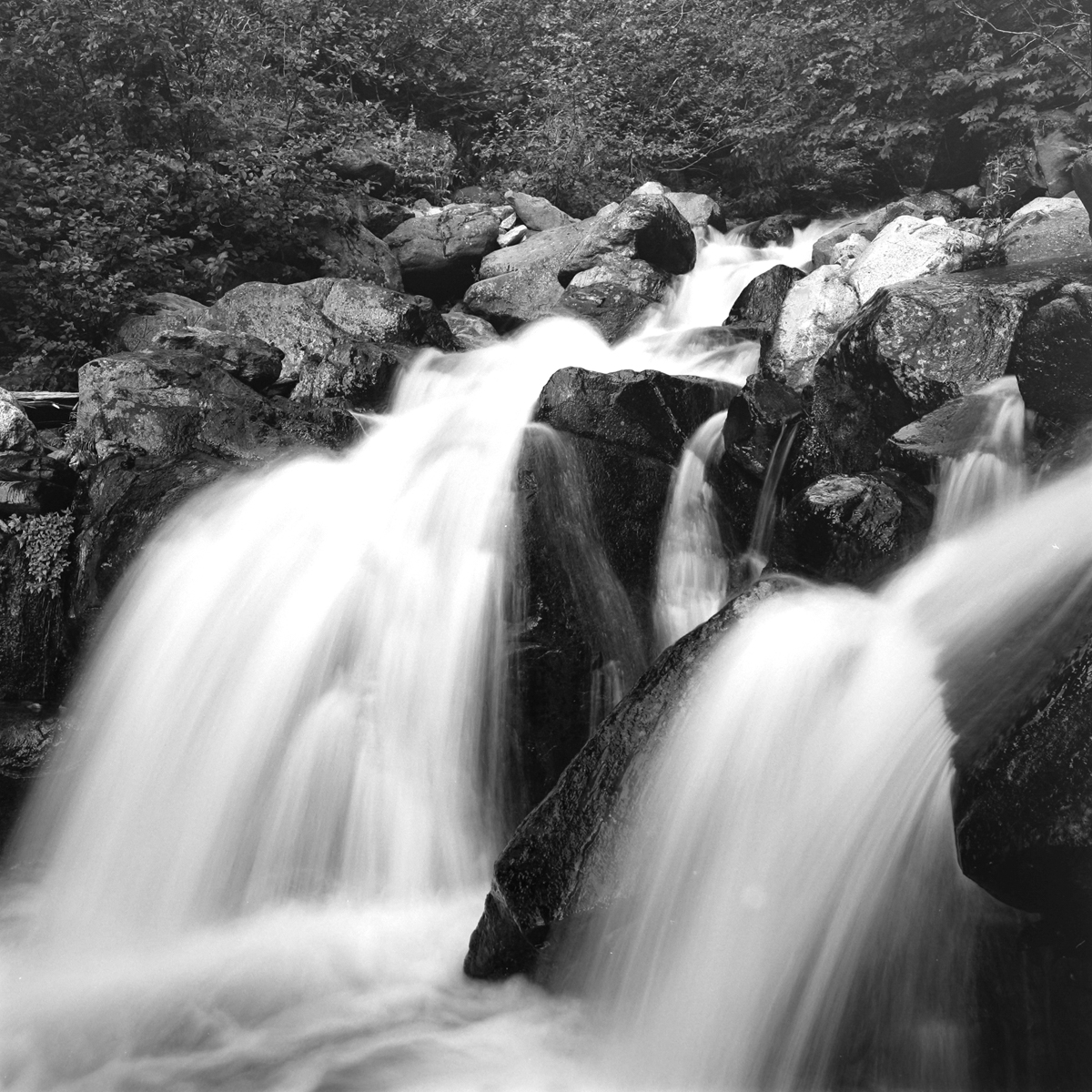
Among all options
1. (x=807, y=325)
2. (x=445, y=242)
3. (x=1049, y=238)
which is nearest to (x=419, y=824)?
(x=807, y=325)

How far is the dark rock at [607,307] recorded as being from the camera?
1002cm

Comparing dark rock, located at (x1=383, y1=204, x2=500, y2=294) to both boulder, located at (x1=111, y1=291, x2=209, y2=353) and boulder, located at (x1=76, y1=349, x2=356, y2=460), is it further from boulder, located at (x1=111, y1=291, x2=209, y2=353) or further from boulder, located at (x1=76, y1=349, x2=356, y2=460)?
boulder, located at (x1=76, y1=349, x2=356, y2=460)

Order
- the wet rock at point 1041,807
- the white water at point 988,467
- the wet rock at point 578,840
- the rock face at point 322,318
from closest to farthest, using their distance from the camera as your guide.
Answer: the wet rock at point 1041,807 < the wet rock at point 578,840 < the white water at point 988,467 < the rock face at point 322,318

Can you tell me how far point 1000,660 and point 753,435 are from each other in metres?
3.12

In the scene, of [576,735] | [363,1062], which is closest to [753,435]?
[576,735]

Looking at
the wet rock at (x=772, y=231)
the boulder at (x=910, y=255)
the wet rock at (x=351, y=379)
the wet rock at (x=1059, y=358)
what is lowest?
the wet rock at (x=1059, y=358)

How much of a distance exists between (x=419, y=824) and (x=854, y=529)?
8.85ft

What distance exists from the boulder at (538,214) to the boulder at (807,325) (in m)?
6.75

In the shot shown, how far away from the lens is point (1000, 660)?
3.36 meters

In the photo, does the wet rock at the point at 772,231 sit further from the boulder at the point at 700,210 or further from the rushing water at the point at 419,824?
the rushing water at the point at 419,824

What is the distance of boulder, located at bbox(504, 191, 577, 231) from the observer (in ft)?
44.6

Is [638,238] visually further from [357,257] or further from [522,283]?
[357,257]

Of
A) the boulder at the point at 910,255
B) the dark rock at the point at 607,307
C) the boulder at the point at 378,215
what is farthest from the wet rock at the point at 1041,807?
the boulder at the point at 378,215

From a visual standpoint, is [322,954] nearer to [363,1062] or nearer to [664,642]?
[363,1062]
